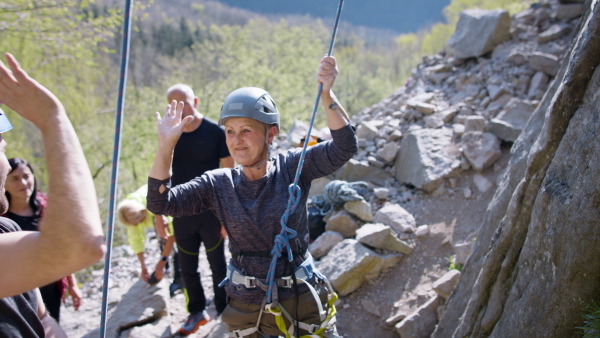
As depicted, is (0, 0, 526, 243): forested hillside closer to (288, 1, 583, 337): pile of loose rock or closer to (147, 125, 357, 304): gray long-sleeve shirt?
(288, 1, 583, 337): pile of loose rock

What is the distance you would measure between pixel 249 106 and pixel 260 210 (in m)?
0.62

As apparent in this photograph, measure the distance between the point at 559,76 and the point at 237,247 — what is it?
114 inches

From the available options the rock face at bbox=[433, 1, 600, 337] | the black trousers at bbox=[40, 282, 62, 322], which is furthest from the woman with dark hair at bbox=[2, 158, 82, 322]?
the rock face at bbox=[433, 1, 600, 337]

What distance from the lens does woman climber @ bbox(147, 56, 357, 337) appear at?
89.5 inches

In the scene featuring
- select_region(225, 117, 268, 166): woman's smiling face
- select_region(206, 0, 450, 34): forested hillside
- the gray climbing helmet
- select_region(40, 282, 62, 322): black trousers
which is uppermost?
select_region(206, 0, 450, 34): forested hillside

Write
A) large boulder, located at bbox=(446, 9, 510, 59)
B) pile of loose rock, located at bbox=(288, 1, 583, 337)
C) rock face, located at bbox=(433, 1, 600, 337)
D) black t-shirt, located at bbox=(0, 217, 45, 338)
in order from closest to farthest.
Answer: black t-shirt, located at bbox=(0, 217, 45, 338), rock face, located at bbox=(433, 1, 600, 337), pile of loose rock, located at bbox=(288, 1, 583, 337), large boulder, located at bbox=(446, 9, 510, 59)

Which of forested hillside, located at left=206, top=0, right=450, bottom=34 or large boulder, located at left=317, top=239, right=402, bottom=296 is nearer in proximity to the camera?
large boulder, located at left=317, top=239, right=402, bottom=296

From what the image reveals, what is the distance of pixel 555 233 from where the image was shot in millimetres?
1967

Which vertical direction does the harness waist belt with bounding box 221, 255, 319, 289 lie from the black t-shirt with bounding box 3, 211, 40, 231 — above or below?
above

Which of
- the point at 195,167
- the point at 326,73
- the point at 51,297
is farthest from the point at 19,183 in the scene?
the point at 326,73

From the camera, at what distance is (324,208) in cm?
602

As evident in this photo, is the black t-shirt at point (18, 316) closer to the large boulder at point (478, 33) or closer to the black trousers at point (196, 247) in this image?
the black trousers at point (196, 247)

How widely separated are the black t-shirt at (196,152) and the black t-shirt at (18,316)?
2032 mm

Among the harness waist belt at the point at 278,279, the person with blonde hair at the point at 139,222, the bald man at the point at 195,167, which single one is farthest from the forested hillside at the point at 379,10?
the harness waist belt at the point at 278,279
